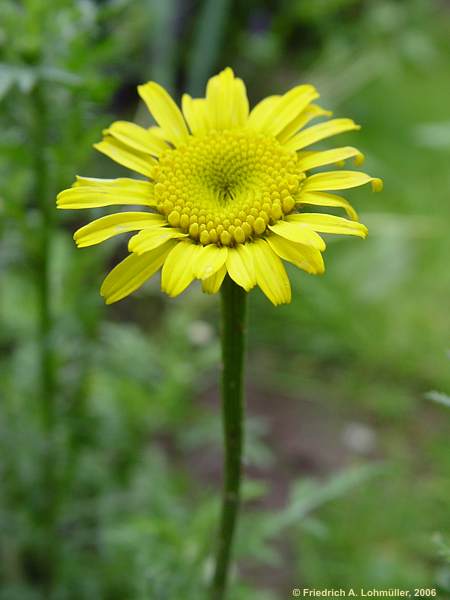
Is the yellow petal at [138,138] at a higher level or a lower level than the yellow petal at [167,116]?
lower

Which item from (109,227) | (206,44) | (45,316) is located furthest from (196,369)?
(206,44)

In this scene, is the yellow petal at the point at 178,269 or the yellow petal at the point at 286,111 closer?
the yellow petal at the point at 178,269

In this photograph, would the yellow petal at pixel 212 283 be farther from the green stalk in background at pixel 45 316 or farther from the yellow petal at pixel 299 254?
the green stalk in background at pixel 45 316

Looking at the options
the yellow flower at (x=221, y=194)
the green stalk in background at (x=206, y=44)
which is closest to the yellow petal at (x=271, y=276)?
the yellow flower at (x=221, y=194)

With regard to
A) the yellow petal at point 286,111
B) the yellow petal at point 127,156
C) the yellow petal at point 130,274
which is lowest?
the yellow petal at point 130,274

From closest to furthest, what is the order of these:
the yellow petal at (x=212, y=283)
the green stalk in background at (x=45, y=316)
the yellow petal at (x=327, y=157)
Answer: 1. the yellow petal at (x=212, y=283)
2. the yellow petal at (x=327, y=157)
3. the green stalk in background at (x=45, y=316)

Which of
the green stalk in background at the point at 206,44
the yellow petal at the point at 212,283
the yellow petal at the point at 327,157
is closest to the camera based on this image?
the yellow petal at the point at 212,283

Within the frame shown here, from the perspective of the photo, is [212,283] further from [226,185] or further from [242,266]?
[226,185]
